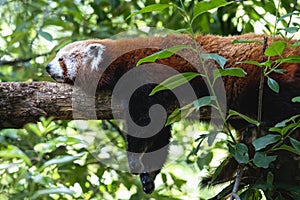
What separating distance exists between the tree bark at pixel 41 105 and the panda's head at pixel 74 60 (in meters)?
0.40

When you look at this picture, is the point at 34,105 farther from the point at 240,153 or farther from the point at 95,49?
the point at 240,153

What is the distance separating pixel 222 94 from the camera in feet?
9.22

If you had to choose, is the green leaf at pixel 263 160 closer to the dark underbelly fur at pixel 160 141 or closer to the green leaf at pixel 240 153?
the green leaf at pixel 240 153

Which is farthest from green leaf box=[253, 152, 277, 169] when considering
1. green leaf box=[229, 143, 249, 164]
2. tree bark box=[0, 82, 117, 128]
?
tree bark box=[0, 82, 117, 128]

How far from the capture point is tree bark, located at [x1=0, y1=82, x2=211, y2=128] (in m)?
2.83

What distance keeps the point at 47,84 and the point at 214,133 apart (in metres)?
1.07

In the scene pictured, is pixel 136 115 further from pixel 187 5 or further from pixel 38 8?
pixel 38 8

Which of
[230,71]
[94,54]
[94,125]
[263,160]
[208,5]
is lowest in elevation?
[94,125]

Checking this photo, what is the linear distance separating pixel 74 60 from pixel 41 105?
27.1 inches

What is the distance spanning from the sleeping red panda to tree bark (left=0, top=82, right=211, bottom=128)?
0.63 feet

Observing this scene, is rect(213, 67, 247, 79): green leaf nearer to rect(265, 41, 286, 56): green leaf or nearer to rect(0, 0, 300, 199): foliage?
rect(265, 41, 286, 56): green leaf

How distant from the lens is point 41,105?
9.27 feet

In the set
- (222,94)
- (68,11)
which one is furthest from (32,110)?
(68,11)

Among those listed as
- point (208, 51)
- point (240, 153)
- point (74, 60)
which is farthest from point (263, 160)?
point (74, 60)
